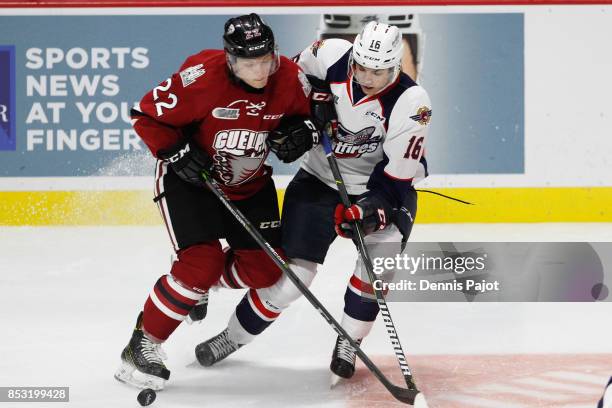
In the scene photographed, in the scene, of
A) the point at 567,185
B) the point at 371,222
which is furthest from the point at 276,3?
the point at 371,222

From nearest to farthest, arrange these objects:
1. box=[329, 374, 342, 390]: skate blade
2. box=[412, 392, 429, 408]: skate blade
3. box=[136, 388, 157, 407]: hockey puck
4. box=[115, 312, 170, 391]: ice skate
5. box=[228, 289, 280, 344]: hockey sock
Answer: box=[412, 392, 429, 408]: skate blade → box=[136, 388, 157, 407]: hockey puck → box=[115, 312, 170, 391]: ice skate → box=[329, 374, 342, 390]: skate blade → box=[228, 289, 280, 344]: hockey sock

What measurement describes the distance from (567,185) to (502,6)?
107 cm

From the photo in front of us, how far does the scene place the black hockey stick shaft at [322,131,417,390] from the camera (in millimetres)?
2545

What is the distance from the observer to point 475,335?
128 inches

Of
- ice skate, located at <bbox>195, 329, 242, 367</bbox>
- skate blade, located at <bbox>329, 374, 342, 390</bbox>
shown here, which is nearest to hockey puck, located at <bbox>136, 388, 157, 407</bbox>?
ice skate, located at <bbox>195, 329, 242, 367</bbox>

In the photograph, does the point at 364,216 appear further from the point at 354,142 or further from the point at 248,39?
the point at 248,39

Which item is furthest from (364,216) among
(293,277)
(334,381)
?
(334,381)

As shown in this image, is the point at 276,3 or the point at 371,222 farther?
the point at 276,3

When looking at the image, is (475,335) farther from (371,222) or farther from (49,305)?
(49,305)

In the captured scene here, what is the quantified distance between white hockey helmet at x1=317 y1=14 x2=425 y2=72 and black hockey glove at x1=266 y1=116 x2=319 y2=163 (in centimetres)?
245

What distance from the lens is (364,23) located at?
17.1 feet

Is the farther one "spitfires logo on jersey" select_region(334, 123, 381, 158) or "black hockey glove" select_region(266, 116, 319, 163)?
"spitfires logo on jersey" select_region(334, 123, 381, 158)

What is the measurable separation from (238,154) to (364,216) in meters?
0.43

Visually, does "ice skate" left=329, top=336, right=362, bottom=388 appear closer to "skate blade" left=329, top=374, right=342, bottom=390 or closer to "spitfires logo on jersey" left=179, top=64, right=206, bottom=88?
"skate blade" left=329, top=374, right=342, bottom=390
